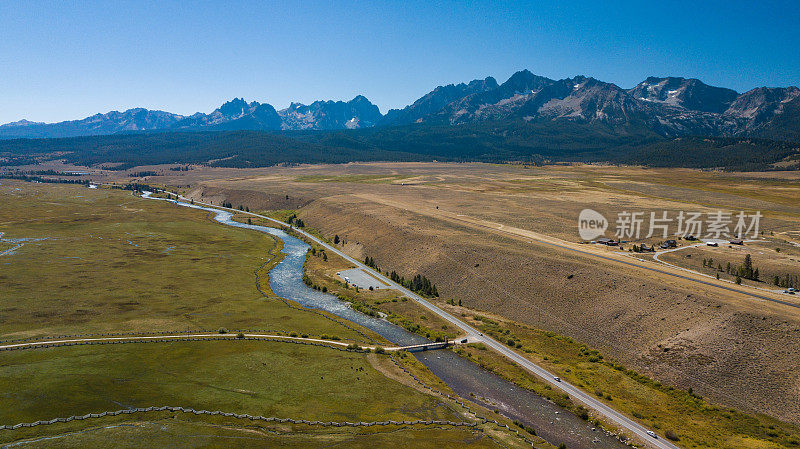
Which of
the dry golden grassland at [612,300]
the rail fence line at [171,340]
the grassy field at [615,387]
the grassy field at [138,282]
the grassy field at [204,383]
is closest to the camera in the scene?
the grassy field at [615,387]

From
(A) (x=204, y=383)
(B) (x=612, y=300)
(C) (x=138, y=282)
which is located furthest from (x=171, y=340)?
(B) (x=612, y=300)

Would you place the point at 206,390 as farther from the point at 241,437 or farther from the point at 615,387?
the point at 615,387

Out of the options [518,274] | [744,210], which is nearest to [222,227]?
[518,274]

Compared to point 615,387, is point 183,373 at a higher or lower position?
higher

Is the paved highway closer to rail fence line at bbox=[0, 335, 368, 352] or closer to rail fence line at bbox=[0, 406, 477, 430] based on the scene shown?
rail fence line at bbox=[0, 406, 477, 430]

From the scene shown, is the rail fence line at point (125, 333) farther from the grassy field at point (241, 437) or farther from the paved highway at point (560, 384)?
the paved highway at point (560, 384)

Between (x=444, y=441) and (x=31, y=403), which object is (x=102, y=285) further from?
(x=444, y=441)

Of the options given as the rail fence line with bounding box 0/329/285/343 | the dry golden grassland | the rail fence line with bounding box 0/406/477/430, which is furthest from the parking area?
the rail fence line with bounding box 0/406/477/430

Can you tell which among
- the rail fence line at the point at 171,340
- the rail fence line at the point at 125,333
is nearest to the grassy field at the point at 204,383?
the rail fence line at the point at 171,340
